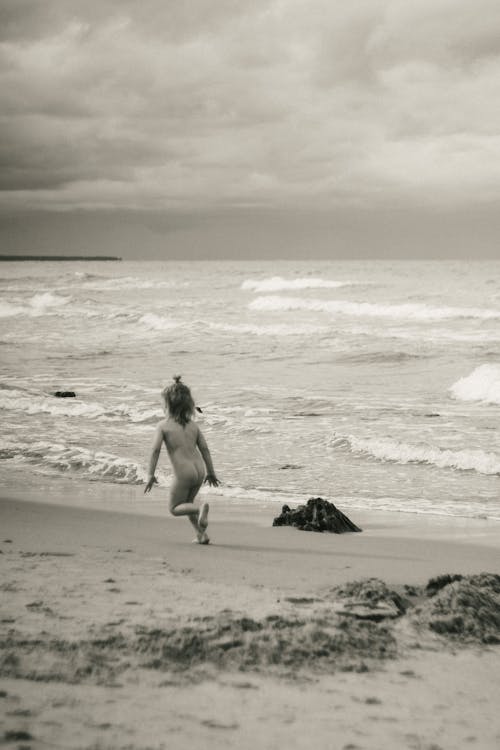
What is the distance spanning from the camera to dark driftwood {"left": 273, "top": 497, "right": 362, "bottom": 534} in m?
6.91

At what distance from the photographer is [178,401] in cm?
630

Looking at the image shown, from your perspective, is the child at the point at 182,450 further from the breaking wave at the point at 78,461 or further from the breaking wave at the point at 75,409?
the breaking wave at the point at 75,409

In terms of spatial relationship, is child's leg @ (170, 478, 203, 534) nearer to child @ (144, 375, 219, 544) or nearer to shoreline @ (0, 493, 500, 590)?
child @ (144, 375, 219, 544)

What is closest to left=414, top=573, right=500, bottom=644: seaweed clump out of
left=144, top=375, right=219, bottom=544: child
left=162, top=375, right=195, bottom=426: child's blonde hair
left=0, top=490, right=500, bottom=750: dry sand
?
left=0, top=490, right=500, bottom=750: dry sand

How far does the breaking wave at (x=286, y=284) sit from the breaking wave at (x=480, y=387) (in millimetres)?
47465

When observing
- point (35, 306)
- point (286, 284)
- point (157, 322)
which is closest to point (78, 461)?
point (157, 322)

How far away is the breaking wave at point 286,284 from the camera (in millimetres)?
67938

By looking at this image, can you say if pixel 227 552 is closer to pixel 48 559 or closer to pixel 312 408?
pixel 48 559

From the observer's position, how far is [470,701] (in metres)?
3.21

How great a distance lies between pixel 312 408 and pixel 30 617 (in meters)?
11.4

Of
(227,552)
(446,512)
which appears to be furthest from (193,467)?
(446,512)

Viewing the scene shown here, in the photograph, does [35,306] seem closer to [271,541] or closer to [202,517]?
[271,541]

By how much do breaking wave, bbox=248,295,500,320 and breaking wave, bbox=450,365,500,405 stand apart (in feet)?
64.4

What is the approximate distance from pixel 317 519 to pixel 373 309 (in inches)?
1512
